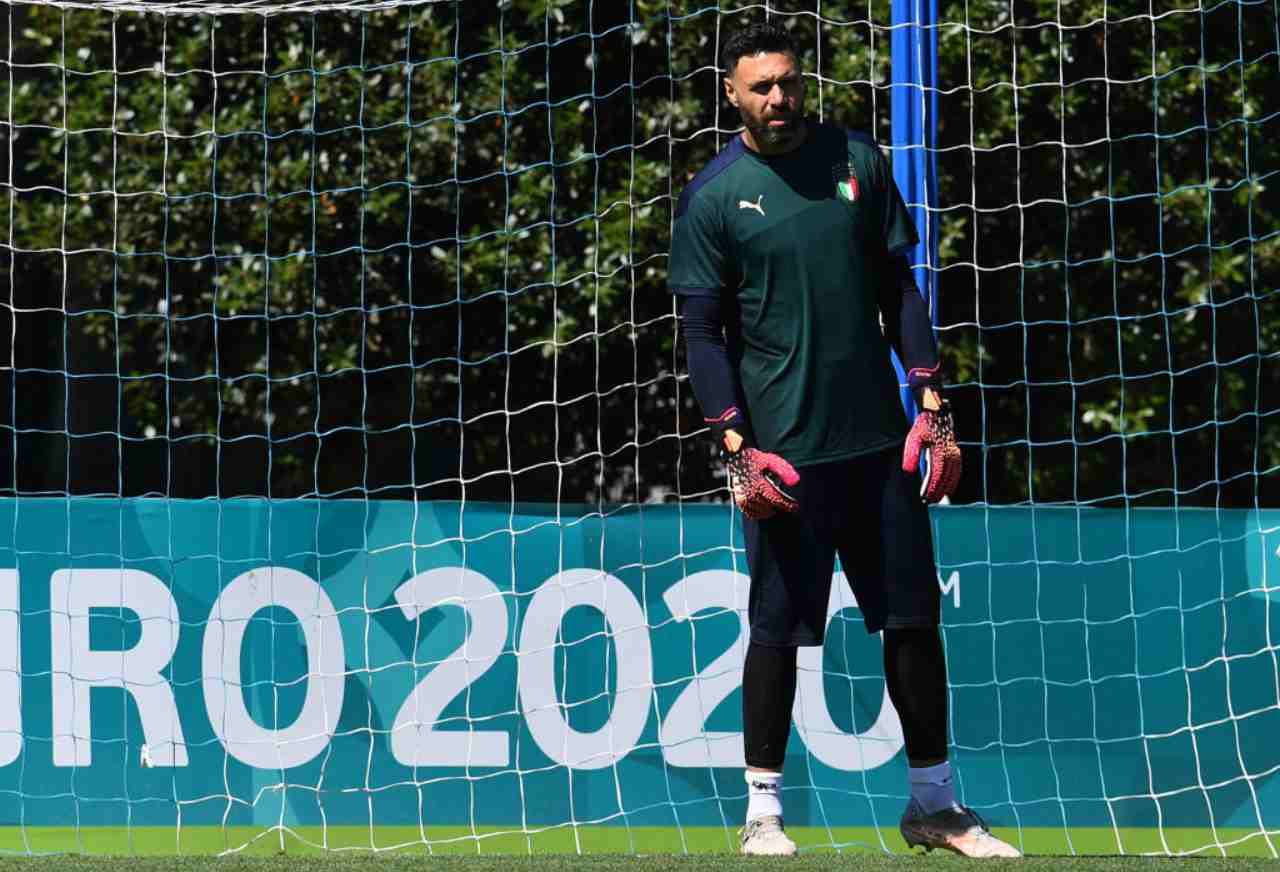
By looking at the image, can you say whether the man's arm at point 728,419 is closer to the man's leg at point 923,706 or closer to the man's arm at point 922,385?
the man's arm at point 922,385

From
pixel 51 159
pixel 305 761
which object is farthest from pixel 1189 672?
pixel 51 159

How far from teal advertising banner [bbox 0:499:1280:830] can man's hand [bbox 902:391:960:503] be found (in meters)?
1.12

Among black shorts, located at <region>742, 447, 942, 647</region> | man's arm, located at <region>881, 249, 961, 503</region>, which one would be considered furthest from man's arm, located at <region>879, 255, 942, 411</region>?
black shorts, located at <region>742, 447, 942, 647</region>

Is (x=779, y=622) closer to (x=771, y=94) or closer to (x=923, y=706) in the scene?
(x=923, y=706)

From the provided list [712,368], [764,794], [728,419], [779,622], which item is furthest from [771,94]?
[764,794]

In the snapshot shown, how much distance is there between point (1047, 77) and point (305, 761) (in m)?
3.97

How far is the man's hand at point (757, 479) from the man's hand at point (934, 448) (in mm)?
250

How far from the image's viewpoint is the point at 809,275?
427cm

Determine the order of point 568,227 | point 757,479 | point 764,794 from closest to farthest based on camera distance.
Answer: point 757,479, point 764,794, point 568,227

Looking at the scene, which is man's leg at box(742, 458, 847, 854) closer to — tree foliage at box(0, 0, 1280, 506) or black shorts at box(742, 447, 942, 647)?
black shorts at box(742, 447, 942, 647)

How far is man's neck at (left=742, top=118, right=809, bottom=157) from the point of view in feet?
14.2

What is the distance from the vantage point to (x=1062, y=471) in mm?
7812

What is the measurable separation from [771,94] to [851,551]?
993mm

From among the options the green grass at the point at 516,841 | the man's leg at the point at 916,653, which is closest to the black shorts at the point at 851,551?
the man's leg at the point at 916,653
